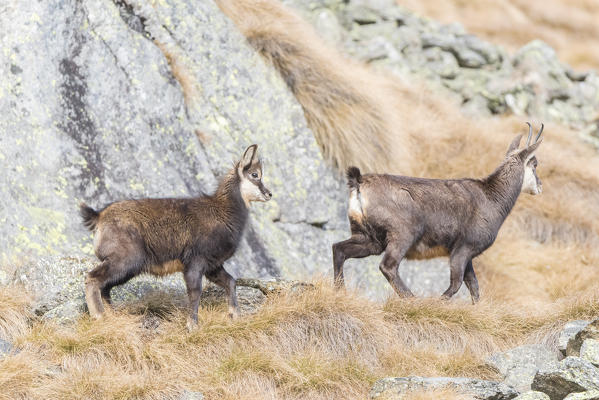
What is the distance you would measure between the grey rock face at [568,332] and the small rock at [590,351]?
2.35ft

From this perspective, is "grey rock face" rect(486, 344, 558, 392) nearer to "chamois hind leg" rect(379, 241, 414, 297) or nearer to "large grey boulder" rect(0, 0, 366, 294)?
"chamois hind leg" rect(379, 241, 414, 297)

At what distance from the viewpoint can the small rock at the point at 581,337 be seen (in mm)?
7625

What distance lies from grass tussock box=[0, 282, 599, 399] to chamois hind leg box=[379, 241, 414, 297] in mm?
347

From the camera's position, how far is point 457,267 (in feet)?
31.0

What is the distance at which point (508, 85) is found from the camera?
17.7m

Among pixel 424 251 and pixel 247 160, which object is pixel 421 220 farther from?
pixel 247 160

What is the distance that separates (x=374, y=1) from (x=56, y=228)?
38.6 feet

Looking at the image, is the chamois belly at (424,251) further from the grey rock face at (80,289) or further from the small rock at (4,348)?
the small rock at (4,348)

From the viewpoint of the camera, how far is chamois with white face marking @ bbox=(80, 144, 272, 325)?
7969 mm

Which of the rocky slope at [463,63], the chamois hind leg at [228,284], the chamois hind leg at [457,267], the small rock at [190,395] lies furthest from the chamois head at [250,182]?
the rocky slope at [463,63]

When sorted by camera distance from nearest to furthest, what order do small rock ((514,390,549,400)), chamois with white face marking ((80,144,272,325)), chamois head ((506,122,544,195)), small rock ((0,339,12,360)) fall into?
small rock ((514,390,549,400))
small rock ((0,339,12,360))
chamois with white face marking ((80,144,272,325))
chamois head ((506,122,544,195))

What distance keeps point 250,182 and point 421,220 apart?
5.94ft

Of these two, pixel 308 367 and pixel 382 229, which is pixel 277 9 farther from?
pixel 308 367

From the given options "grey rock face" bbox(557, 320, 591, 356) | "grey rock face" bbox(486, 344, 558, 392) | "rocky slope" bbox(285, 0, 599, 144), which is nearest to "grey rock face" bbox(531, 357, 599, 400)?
"grey rock face" bbox(486, 344, 558, 392)
